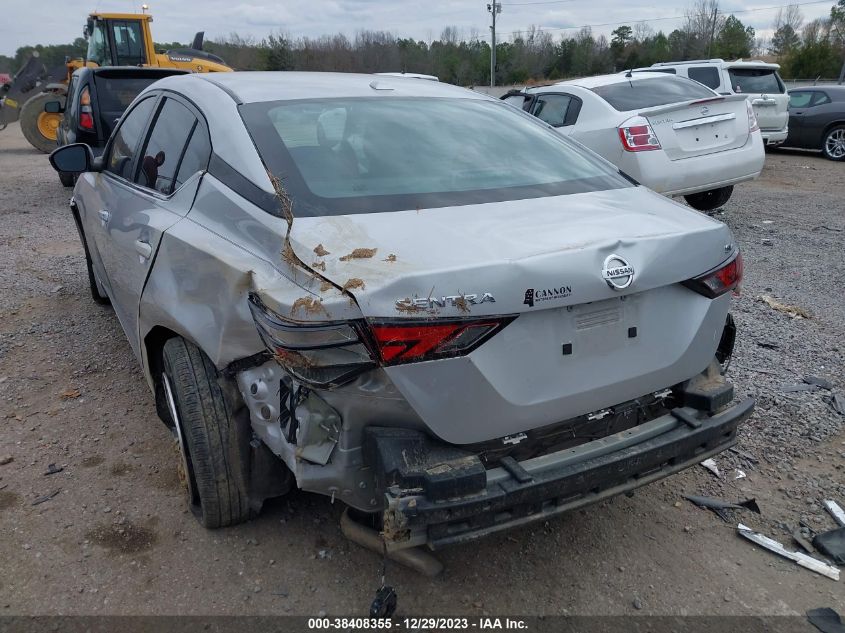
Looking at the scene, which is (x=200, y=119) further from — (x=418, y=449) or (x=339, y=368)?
(x=418, y=449)

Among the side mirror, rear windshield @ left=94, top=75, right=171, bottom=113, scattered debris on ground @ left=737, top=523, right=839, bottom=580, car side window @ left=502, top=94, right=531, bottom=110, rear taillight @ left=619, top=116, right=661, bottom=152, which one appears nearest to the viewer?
scattered debris on ground @ left=737, top=523, right=839, bottom=580

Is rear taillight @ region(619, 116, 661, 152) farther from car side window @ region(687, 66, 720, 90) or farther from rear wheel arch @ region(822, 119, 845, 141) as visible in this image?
rear wheel arch @ region(822, 119, 845, 141)

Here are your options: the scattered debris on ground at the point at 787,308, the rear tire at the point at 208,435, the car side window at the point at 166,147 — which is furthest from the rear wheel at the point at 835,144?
the rear tire at the point at 208,435

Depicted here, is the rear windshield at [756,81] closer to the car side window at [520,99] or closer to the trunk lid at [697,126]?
the car side window at [520,99]

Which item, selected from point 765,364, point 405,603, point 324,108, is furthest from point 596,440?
point 765,364

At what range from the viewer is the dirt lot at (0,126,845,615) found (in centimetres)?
251

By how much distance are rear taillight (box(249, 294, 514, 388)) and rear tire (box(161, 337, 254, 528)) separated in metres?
0.72

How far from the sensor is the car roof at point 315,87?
2.90 metres

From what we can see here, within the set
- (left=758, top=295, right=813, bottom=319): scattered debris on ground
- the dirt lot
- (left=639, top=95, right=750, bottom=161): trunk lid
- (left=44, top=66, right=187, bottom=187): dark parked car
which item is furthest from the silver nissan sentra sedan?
(left=44, top=66, right=187, bottom=187): dark parked car

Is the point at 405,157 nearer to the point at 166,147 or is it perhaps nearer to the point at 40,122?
the point at 166,147

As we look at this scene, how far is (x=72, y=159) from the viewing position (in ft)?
13.0

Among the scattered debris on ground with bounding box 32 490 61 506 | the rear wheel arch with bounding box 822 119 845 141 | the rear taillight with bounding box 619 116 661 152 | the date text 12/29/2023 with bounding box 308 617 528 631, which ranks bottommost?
the date text 12/29/2023 with bounding box 308 617 528 631

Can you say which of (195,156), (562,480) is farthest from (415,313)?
(195,156)

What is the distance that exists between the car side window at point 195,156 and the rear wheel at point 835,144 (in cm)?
1434
